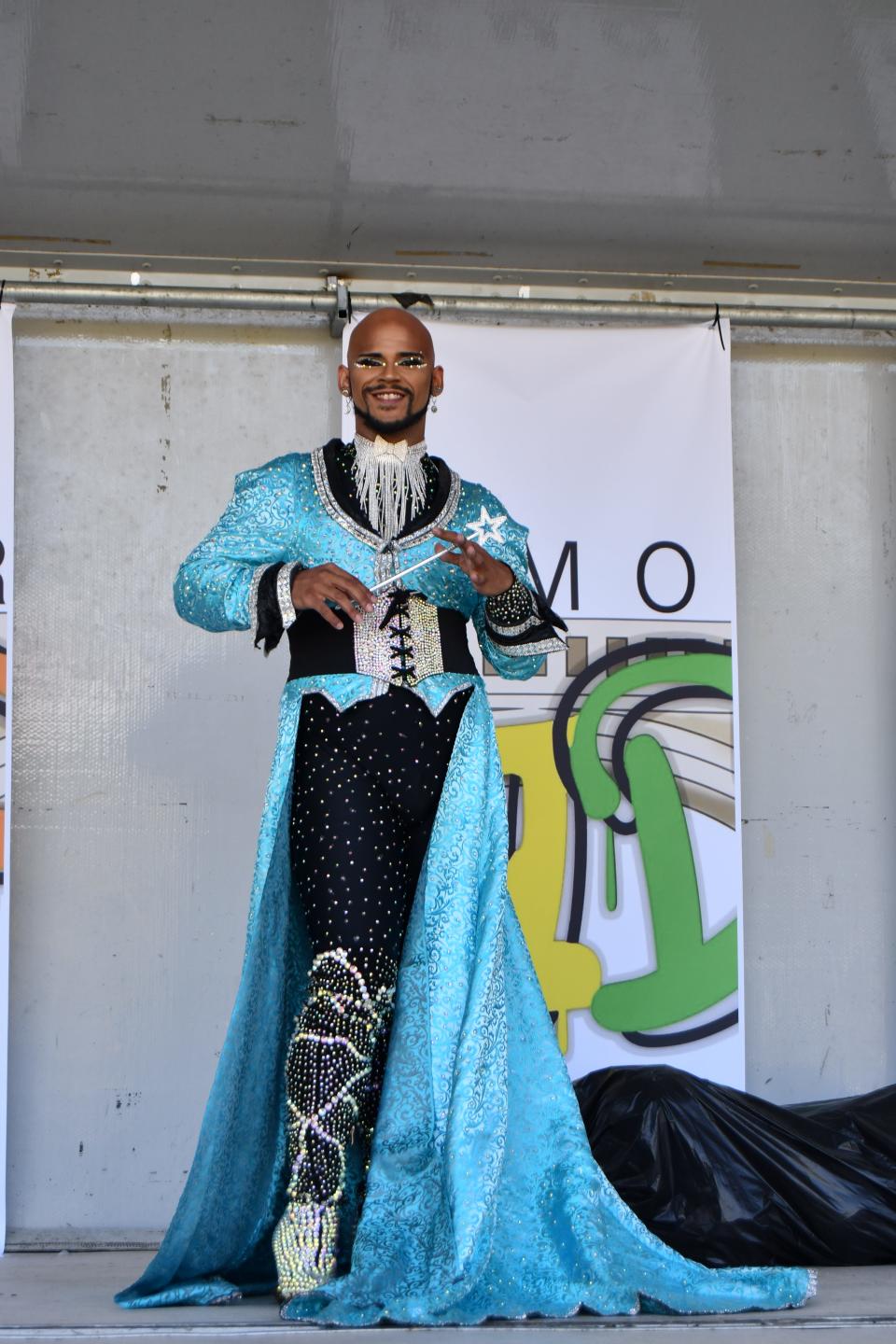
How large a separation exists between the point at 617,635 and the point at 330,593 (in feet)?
5.96

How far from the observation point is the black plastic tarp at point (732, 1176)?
11.3 ft

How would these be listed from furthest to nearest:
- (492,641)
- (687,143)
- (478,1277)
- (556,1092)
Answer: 1. (687,143)
2. (492,641)
3. (556,1092)
4. (478,1277)

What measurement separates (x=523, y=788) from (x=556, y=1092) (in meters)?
1.55

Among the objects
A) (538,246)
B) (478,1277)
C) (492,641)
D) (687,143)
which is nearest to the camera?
(478,1277)

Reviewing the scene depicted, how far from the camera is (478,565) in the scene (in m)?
2.89

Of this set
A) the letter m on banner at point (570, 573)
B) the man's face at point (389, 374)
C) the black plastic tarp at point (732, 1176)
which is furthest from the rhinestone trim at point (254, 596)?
the letter m on banner at point (570, 573)

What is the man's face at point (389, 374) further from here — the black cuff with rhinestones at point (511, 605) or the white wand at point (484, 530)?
the black cuff with rhinestones at point (511, 605)

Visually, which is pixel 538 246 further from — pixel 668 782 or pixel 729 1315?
pixel 729 1315

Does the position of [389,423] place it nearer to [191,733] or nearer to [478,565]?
[478,565]

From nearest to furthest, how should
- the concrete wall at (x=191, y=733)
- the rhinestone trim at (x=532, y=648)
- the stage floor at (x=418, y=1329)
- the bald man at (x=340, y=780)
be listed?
1. the stage floor at (x=418, y=1329)
2. the bald man at (x=340, y=780)
3. the rhinestone trim at (x=532, y=648)
4. the concrete wall at (x=191, y=733)

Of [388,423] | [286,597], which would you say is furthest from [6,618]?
[286,597]

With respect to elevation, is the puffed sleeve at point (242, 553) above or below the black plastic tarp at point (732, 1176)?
above

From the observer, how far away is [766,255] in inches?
177

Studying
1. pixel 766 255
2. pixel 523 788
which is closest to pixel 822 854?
pixel 523 788
